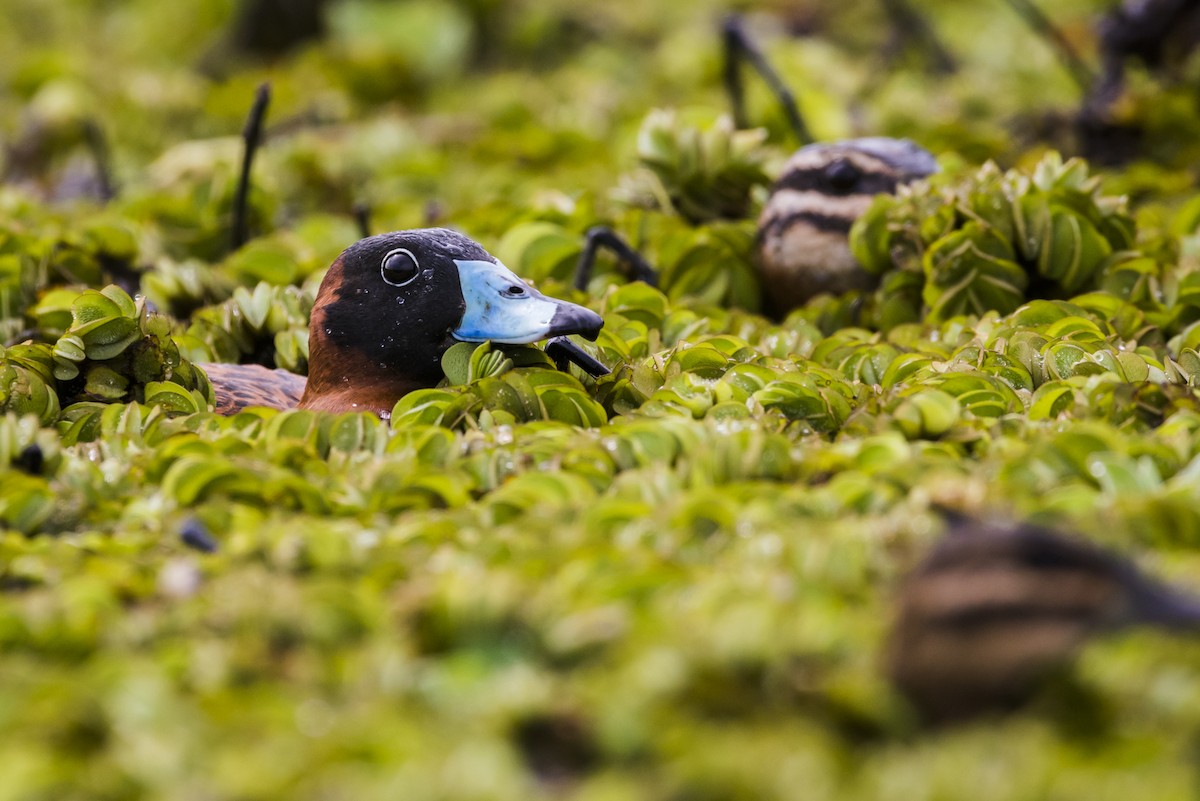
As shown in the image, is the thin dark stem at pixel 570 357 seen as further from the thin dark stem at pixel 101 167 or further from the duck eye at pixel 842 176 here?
the thin dark stem at pixel 101 167

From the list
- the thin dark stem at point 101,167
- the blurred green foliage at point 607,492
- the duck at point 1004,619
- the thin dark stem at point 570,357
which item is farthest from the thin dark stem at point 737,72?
the duck at point 1004,619

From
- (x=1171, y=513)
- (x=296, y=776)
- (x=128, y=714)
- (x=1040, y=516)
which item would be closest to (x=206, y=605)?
(x=128, y=714)

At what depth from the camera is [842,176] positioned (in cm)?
372

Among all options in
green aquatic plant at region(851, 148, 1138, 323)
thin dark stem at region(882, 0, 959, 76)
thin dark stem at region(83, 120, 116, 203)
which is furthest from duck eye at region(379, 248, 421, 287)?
thin dark stem at region(882, 0, 959, 76)

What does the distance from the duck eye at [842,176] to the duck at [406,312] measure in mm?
1199

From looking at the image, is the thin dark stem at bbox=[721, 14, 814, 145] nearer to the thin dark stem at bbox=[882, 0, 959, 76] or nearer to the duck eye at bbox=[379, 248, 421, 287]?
the thin dark stem at bbox=[882, 0, 959, 76]

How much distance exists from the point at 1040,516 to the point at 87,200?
4.53m

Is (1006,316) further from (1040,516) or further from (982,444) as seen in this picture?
(1040,516)

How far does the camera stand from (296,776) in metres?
1.46

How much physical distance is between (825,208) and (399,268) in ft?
4.51

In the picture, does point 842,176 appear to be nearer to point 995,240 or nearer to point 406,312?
point 995,240

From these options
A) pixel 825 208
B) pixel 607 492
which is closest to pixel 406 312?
pixel 607 492

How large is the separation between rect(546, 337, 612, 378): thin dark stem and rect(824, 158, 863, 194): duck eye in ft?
3.67

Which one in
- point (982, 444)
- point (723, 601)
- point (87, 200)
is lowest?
point (87, 200)
